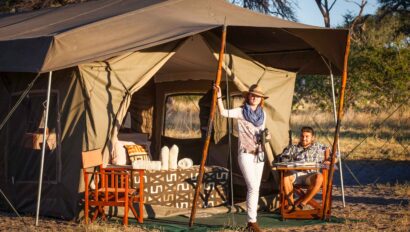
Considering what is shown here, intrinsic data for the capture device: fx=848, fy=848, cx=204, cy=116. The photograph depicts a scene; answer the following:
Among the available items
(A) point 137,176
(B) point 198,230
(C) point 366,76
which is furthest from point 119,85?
(C) point 366,76

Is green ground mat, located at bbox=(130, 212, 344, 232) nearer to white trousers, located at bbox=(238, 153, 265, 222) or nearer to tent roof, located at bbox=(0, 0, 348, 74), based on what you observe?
white trousers, located at bbox=(238, 153, 265, 222)

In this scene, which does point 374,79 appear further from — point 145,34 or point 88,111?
point 88,111

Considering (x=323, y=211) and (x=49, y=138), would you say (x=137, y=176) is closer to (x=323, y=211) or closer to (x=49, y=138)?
(x=49, y=138)

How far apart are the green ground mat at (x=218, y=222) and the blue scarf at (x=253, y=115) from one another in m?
1.08

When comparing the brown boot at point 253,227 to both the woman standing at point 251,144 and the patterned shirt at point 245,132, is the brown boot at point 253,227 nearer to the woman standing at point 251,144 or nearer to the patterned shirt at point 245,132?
the woman standing at point 251,144

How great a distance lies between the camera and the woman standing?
27.1ft

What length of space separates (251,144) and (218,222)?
1.16m

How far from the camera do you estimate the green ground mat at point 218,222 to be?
857 centimetres

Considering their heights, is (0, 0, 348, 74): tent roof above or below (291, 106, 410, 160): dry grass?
above

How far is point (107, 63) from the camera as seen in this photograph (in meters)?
9.05

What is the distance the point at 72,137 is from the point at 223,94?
9.87ft

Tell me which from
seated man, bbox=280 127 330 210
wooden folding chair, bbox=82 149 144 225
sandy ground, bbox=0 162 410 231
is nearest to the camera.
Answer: wooden folding chair, bbox=82 149 144 225

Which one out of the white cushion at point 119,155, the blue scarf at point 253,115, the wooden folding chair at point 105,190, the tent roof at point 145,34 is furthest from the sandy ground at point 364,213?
the tent roof at point 145,34

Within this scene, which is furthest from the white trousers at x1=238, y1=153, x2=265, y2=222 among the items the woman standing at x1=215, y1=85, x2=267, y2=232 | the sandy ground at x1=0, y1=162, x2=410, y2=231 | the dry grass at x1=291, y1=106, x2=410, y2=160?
the dry grass at x1=291, y1=106, x2=410, y2=160
